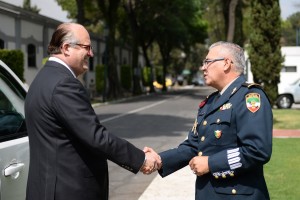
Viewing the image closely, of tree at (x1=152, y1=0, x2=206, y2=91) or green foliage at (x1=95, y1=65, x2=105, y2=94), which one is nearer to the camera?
green foliage at (x1=95, y1=65, x2=105, y2=94)

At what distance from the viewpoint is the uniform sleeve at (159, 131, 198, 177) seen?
3768 millimetres

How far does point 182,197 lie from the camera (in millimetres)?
7418

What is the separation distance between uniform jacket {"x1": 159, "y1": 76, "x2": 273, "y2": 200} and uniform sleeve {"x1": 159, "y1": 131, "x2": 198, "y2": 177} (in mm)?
205

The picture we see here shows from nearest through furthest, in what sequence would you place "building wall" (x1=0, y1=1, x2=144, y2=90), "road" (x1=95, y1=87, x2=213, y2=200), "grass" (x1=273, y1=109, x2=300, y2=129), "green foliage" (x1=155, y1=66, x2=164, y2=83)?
1. "road" (x1=95, y1=87, x2=213, y2=200)
2. "grass" (x1=273, y1=109, x2=300, y2=129)
3. "building wall" (x1=0, y1=1, x2=144, y2=90)
4. "green foliage" (x1=155, y1=66, x2=164, y2=83)

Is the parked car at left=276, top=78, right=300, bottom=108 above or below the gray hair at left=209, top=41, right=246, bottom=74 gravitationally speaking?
below

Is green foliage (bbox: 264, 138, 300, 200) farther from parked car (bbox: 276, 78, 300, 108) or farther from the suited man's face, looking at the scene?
parked car (bbox: 276, 78, 300, 108)

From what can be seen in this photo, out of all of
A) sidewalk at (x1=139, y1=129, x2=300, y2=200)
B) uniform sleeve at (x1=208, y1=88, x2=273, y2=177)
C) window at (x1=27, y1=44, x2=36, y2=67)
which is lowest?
sidewalk at (x1=139, y1=129, x2=300, y2=200)

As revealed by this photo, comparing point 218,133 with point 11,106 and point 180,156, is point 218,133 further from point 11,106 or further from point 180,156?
point 11,106

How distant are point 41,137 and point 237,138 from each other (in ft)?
3.97

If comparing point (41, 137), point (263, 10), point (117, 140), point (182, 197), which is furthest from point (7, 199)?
point (263, 10)

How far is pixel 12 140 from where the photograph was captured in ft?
12.3

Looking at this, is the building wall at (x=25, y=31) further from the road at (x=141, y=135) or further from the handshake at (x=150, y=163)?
the handshake at (x=150, y=163)

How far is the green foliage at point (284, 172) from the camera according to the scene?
24.5ft

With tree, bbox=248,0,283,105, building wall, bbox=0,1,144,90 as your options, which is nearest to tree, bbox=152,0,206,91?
building wall, bbox=0,1,144,90
